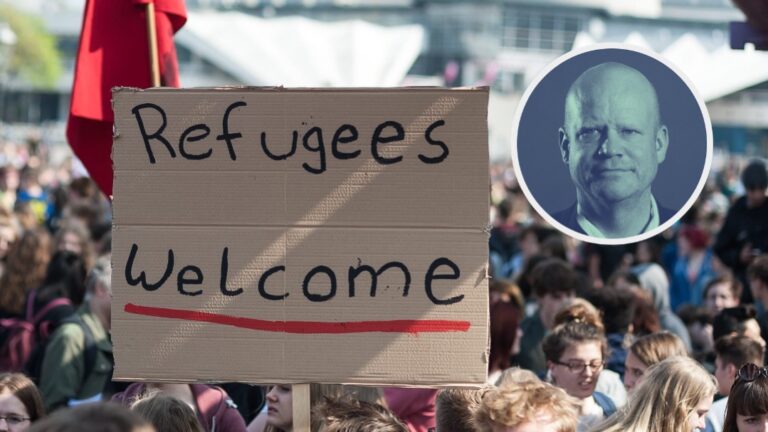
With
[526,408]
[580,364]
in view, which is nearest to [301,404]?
[526,408]

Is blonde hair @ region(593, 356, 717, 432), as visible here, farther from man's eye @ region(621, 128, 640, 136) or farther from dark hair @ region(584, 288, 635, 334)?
dark hair @ region(584, 288, 635, 334)

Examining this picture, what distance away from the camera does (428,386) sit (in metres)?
3.37

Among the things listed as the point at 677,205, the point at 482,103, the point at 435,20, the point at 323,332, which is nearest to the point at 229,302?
the point at 323,332

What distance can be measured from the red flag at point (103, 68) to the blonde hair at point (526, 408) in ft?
6.08

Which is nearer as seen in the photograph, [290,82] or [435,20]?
[290,82]

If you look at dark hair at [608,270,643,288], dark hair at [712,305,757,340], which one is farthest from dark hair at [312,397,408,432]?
dark hair at [608,270,643,288]

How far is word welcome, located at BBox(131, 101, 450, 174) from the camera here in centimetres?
341

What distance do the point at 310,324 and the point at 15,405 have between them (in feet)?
4.10

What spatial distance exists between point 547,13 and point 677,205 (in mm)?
102879

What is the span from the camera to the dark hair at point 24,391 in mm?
4168

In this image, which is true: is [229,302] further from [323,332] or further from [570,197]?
[570,197]

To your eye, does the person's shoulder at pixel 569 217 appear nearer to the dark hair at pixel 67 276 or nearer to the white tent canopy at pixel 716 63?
the dark hair at pixel 67 276

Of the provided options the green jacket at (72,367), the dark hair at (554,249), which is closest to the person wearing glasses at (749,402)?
the green jacket at (72,367)

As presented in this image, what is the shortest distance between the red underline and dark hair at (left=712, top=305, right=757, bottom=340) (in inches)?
108
